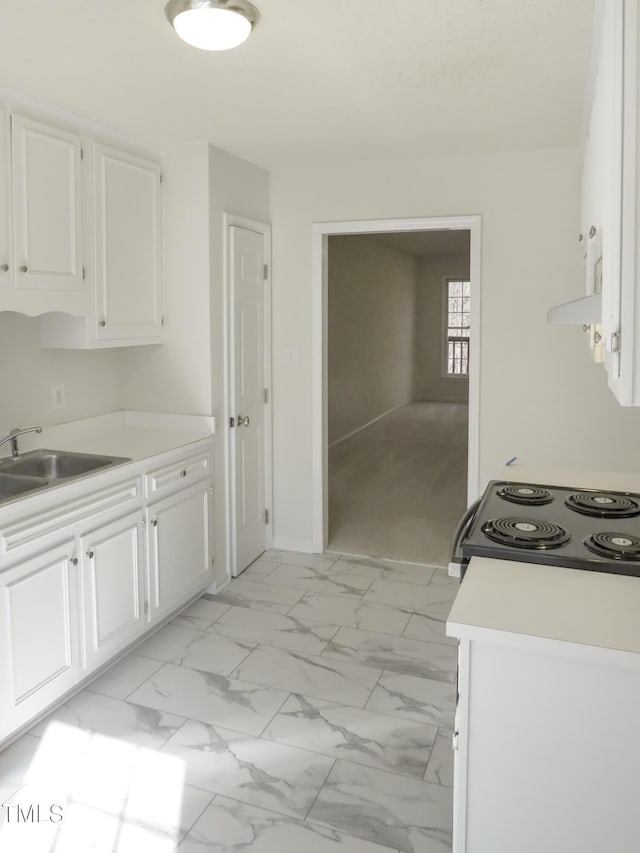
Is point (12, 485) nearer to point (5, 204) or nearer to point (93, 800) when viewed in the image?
point (5, 204)

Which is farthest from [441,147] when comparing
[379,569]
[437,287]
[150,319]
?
[437,287]

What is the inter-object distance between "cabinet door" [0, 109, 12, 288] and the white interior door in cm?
133

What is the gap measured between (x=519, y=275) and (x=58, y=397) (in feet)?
8.30

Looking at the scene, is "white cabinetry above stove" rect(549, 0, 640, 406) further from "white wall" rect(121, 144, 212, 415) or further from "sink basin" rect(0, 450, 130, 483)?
"white wall" rect(121, 144, 212, 415)

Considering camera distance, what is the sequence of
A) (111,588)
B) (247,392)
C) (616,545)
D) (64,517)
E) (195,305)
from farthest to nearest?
(247,392), (195,305), (111,588), (64,517), (616,545)

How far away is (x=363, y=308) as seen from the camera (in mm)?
9164

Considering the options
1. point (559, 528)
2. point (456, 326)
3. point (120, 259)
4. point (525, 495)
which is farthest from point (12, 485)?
point (456, 326)

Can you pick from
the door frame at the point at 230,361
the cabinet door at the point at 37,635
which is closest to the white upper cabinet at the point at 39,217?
the door frame at the point at 230,361

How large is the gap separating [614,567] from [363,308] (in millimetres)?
7645

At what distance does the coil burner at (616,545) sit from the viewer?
70.6 inches

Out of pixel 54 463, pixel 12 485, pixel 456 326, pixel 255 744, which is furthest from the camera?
pixel 456 326

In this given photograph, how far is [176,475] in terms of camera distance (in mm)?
3426

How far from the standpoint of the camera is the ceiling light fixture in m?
2.00

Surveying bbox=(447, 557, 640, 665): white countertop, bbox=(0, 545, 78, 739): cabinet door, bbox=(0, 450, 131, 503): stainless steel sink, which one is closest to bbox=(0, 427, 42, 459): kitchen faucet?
bbox=(0, 450, 131, 503): stainless steel sink
